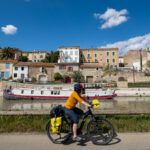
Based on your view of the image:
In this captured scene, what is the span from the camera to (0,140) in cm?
322

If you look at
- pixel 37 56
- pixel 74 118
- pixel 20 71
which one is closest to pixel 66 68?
pixel 20 71

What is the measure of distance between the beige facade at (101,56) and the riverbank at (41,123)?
45465 mm

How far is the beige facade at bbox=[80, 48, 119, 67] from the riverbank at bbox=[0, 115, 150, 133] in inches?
1790

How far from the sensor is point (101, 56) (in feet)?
162

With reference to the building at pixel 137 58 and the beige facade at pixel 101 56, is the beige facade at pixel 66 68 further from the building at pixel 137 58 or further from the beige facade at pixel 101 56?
the building at pixel 137 58

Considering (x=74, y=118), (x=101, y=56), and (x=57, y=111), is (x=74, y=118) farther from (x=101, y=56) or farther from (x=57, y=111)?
(x=101, y=56)

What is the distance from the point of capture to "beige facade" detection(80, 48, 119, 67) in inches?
1905

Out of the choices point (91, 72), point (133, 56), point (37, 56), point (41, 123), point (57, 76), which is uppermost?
point (37, 56)

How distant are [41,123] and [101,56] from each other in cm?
4770

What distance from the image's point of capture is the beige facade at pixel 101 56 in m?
48.4

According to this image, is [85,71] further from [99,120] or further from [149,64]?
[99,120]

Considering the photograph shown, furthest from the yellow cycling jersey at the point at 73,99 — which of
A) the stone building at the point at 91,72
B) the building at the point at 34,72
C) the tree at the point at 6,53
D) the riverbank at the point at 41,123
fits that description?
the tree at the point at 6,53

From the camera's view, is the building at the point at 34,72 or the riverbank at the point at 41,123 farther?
the building at the point at 34,72

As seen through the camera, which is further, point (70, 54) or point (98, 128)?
point (70, 54)
